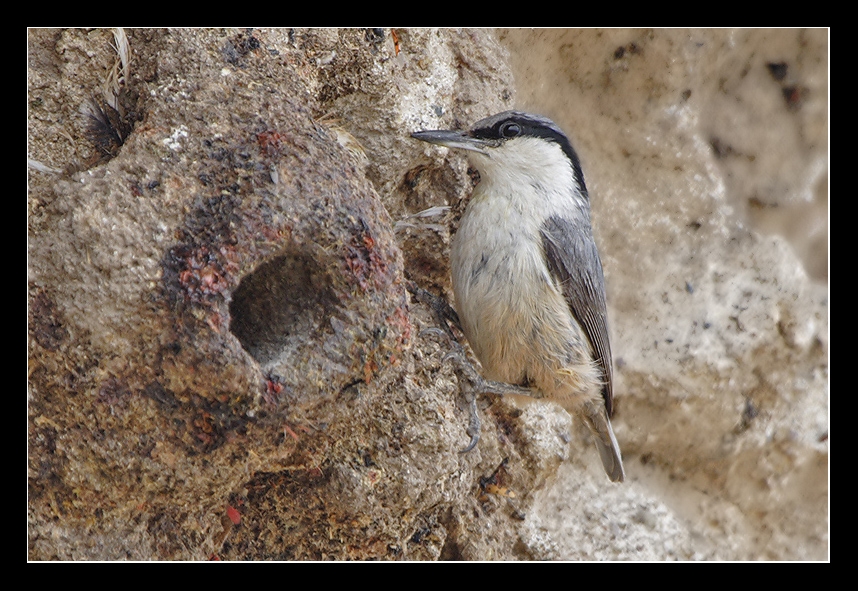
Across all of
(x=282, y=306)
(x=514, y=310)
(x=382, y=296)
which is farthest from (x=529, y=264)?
(x=282, y=306)

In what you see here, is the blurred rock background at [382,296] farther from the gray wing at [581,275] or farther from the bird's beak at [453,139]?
the gray wing at [581,275]

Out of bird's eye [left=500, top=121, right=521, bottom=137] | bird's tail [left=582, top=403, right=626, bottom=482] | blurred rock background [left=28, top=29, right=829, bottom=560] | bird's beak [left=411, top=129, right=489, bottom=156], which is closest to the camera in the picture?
blurred rock background [left=28, top=29, right=829, bottom=560]

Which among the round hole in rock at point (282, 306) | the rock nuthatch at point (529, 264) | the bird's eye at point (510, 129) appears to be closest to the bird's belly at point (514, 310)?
the rock nuthatch at point (529, 264)

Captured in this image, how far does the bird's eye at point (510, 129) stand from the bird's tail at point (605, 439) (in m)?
1.13

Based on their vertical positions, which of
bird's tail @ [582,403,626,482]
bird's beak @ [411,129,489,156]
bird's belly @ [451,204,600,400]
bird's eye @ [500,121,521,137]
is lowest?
bird's tail @ [582,403,626,482]

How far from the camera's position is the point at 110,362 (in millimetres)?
1888

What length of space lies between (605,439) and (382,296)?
5.32 ft

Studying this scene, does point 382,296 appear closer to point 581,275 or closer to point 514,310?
point 514,310

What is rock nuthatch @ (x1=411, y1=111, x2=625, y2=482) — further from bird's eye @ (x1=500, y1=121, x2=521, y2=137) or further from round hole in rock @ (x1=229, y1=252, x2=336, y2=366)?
round hole in rock @ (x1=229, y1=252, x2=336, y2=366)

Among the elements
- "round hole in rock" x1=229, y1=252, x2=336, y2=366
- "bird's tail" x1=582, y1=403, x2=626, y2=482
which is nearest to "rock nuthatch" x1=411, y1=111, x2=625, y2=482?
"bird's tail" x1=582, y1=403, x2=626, y2=482

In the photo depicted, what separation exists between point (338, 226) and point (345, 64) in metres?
0.88

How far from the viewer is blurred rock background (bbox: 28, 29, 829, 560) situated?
192 cm

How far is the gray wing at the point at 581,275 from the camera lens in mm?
2887

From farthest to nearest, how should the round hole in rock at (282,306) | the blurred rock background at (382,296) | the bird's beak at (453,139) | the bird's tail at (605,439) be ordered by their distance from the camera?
the bird's tail at (605,439) → the bird's beak at (453,139) → the round hole in rock at (282,306) → the blurred rock background at (382,296)
